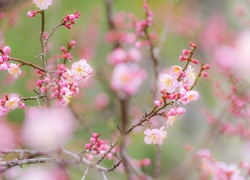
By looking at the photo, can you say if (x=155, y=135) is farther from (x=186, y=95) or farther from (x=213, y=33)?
(x=213, y=33)

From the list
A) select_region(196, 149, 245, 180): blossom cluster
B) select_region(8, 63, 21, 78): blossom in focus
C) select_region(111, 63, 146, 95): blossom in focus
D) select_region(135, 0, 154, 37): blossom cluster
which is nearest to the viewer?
select_region(111, 63, 146, 95): blossom in focus

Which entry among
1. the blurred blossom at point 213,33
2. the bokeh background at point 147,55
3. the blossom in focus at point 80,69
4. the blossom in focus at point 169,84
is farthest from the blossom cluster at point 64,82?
the blurred blossom at point 213,33

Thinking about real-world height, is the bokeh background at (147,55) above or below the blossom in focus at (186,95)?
above

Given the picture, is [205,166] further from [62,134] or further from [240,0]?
[240,0]

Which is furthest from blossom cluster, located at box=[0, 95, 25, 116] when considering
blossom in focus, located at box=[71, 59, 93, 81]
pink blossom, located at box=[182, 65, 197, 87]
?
pink blossom, located at box=[182, 65, 197, 87]

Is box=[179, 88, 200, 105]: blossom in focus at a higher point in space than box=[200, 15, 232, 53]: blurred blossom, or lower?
lower

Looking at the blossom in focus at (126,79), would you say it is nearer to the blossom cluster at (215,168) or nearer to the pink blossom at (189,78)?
the pink blossom at (189,78)

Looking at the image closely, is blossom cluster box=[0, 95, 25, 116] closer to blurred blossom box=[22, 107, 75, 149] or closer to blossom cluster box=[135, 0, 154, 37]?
blurred blossom box=[22, 107, 75, 149]
